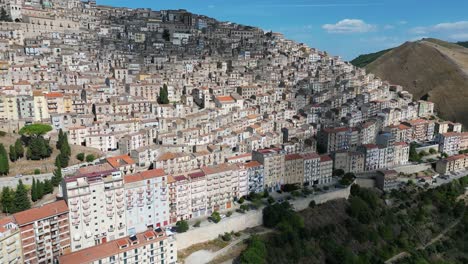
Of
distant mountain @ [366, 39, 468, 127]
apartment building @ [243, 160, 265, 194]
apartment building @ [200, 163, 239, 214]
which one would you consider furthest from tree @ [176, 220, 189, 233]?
distant mountain @ [366, 39, 468, 127]

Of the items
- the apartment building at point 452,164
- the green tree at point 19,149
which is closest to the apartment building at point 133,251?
the green tree at point 19,149

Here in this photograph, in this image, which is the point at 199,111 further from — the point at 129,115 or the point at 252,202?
the point at 252,202

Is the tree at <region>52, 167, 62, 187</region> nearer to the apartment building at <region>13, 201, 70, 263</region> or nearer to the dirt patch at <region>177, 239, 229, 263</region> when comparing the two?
the apartment building at <region>13, 201, 70, 263</region>

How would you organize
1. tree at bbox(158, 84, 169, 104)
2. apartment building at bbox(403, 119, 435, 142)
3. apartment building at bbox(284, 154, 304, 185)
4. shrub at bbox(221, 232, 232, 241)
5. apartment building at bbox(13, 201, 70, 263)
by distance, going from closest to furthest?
apartment building at bbox(13, 201, 70, 263)
shrub at bbox(221, 232, 232, 241)
apartment building at bbox(284, 154, 304, 185)
tree at bbox(158, 84, 169, 104)
apartment building at bbox(403, 119, 435, 142)

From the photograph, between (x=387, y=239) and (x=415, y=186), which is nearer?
(x=387, y=239)

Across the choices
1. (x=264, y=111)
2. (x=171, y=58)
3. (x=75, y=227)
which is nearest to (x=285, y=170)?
(x=264, y=111)

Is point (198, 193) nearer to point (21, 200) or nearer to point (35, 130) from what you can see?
point (21, 200)
